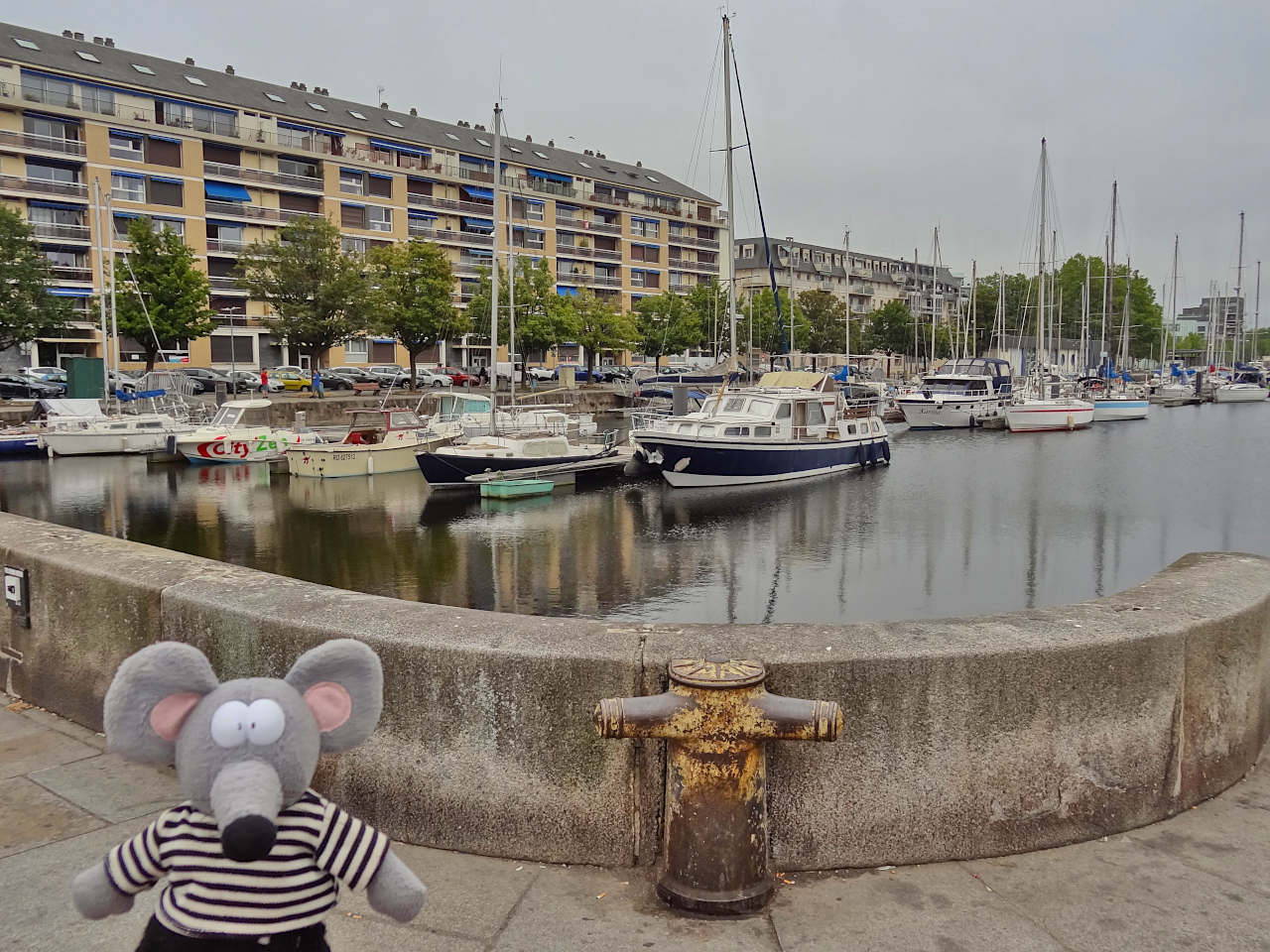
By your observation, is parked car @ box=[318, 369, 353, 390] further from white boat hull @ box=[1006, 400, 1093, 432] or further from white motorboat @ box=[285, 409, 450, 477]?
white boat hull @ box=[1006, 400, 1093, 432]

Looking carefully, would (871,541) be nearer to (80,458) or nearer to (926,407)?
(80,458)

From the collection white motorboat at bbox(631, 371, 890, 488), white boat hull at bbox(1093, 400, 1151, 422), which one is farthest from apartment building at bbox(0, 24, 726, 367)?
white boat hull at bbox(1093, 400, 1151, 422)

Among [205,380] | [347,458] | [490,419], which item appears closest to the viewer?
[347,458]

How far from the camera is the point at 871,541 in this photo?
21.1m

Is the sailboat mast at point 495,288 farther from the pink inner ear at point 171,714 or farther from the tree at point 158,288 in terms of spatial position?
the pink inner ear at point 171,714

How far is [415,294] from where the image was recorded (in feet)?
182

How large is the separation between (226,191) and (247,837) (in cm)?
6844

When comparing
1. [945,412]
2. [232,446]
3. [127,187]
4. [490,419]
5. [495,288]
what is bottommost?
[232,446]

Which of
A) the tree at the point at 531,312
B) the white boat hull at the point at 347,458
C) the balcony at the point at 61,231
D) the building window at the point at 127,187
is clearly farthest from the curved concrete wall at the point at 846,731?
the building window at the point at 127,187

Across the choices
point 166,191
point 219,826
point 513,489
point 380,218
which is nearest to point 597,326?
point 380,218

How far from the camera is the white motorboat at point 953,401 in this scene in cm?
5056

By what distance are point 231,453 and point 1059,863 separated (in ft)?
111

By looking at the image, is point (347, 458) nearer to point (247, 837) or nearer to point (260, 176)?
point (247, 837)

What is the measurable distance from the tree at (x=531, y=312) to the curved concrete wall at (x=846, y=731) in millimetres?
56832
